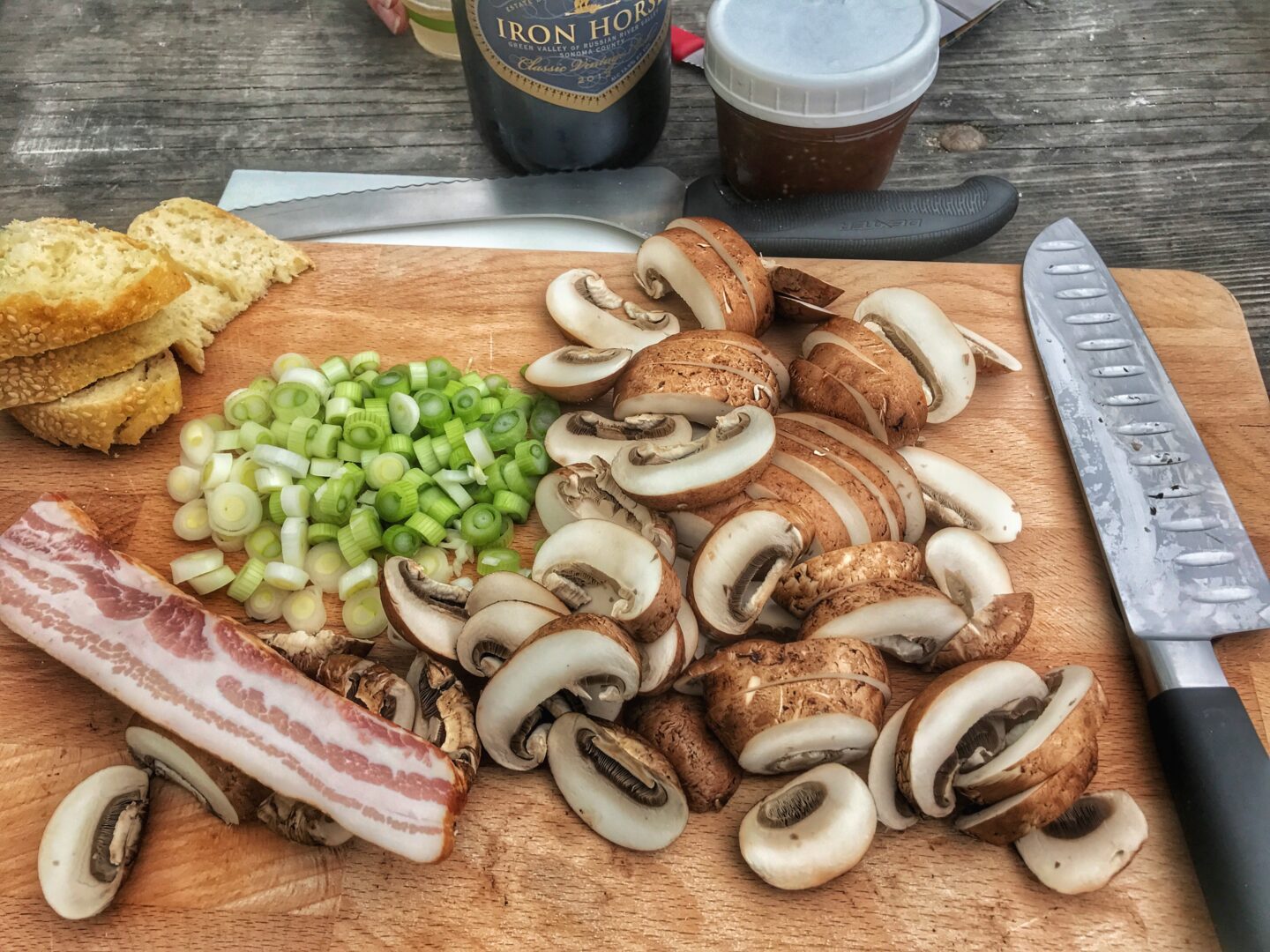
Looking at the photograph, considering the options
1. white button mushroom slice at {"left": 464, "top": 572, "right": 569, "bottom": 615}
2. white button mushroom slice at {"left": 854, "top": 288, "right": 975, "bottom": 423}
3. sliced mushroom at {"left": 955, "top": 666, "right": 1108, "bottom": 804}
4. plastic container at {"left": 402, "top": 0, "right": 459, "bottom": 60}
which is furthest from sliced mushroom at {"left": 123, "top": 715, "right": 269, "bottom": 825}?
plastic container at {"left": 402, "top": 0, "right": 459, "bottom": 60}

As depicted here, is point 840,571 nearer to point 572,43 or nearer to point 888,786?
point 888,786

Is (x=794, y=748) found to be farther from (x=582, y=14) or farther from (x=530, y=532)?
(x=582, y=14)

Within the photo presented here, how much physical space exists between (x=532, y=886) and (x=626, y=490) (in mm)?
722

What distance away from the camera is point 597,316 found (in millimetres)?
2291

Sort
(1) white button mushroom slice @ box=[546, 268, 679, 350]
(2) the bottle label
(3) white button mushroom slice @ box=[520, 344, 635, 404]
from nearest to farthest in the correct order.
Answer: (3) white button mushroom slice @ box=[520, 344, 635, 404] < (1) white button mushroom slice @ box=[546, 268, 679, 350] < (2) the bottle label

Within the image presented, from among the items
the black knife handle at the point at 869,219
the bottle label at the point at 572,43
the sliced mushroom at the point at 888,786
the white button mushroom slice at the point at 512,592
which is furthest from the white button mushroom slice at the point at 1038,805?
the bottle label at the point at 572,43

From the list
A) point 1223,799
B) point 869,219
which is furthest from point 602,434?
point 1223,799

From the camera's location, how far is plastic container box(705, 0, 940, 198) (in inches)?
92.4

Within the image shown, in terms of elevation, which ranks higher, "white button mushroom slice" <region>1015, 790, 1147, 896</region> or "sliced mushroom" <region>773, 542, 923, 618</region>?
"sliced mushroom" <region>773, 542, 923, 618</region>

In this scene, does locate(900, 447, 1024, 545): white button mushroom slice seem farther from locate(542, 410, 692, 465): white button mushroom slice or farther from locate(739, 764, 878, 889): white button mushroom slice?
locate(739, 764, 878, 889): white button mushroom slice

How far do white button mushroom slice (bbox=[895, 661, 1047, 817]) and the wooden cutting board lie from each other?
12cm

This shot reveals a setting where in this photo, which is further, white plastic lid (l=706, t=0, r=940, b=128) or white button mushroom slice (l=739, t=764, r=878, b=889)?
white plastic lid (l=706, t=0, r=940, b=128)

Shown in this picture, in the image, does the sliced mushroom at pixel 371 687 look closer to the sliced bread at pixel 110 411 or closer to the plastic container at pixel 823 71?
the sliced bread at pixel 110 411

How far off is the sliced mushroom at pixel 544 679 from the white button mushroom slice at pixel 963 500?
772 mm
